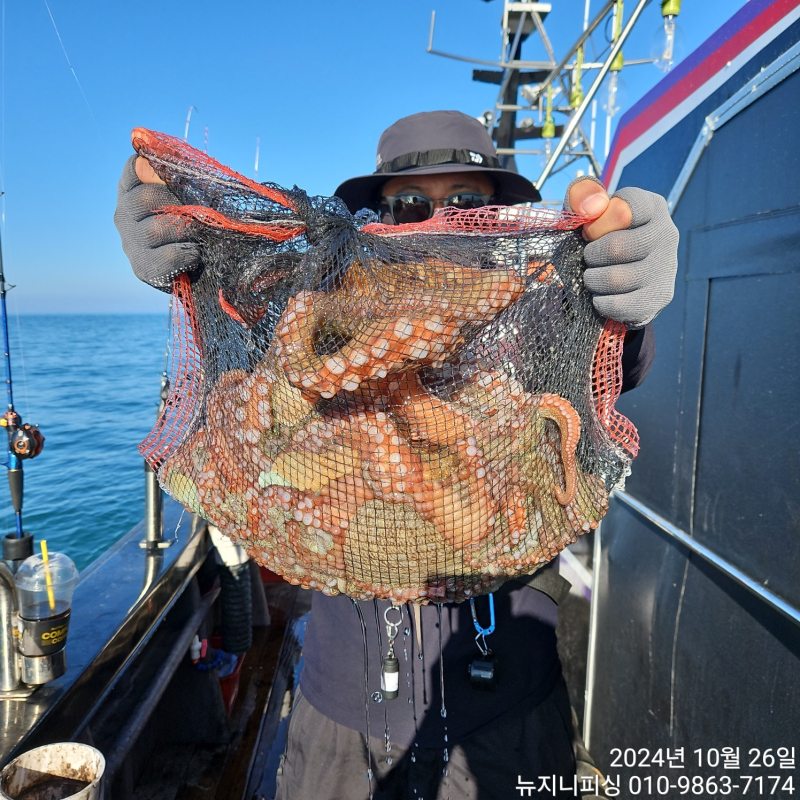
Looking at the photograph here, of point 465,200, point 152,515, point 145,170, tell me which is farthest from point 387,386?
point 152,515

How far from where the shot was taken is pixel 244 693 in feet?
15.4

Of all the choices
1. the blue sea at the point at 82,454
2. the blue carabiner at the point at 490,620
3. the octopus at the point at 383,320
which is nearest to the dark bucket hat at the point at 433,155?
the octopus at the point at 383,320

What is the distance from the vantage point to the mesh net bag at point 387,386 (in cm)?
147

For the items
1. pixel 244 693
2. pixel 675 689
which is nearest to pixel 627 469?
pixel 675 689

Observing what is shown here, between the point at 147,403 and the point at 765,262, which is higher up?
the point at 765,262

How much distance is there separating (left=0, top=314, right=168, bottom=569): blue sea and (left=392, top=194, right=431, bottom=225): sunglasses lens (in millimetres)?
2999

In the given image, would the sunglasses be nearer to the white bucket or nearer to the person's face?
the person's face

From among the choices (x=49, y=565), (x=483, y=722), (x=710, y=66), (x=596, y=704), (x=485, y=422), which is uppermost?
(x=710, y=66)

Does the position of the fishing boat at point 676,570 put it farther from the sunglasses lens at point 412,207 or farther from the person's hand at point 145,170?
the sunglasses lens at point 412,207

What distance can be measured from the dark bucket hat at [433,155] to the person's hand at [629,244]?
813mm

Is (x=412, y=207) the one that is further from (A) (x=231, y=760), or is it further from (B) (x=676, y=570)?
(A) (x=231, y=760)

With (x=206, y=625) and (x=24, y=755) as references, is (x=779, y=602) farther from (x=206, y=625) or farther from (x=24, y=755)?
(x=206, y=625)

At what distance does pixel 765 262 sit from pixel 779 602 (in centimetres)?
149

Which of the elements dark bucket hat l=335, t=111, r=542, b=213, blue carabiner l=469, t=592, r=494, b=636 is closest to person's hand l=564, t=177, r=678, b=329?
dark bucket hat l=335, t=111, r=542, b=213
